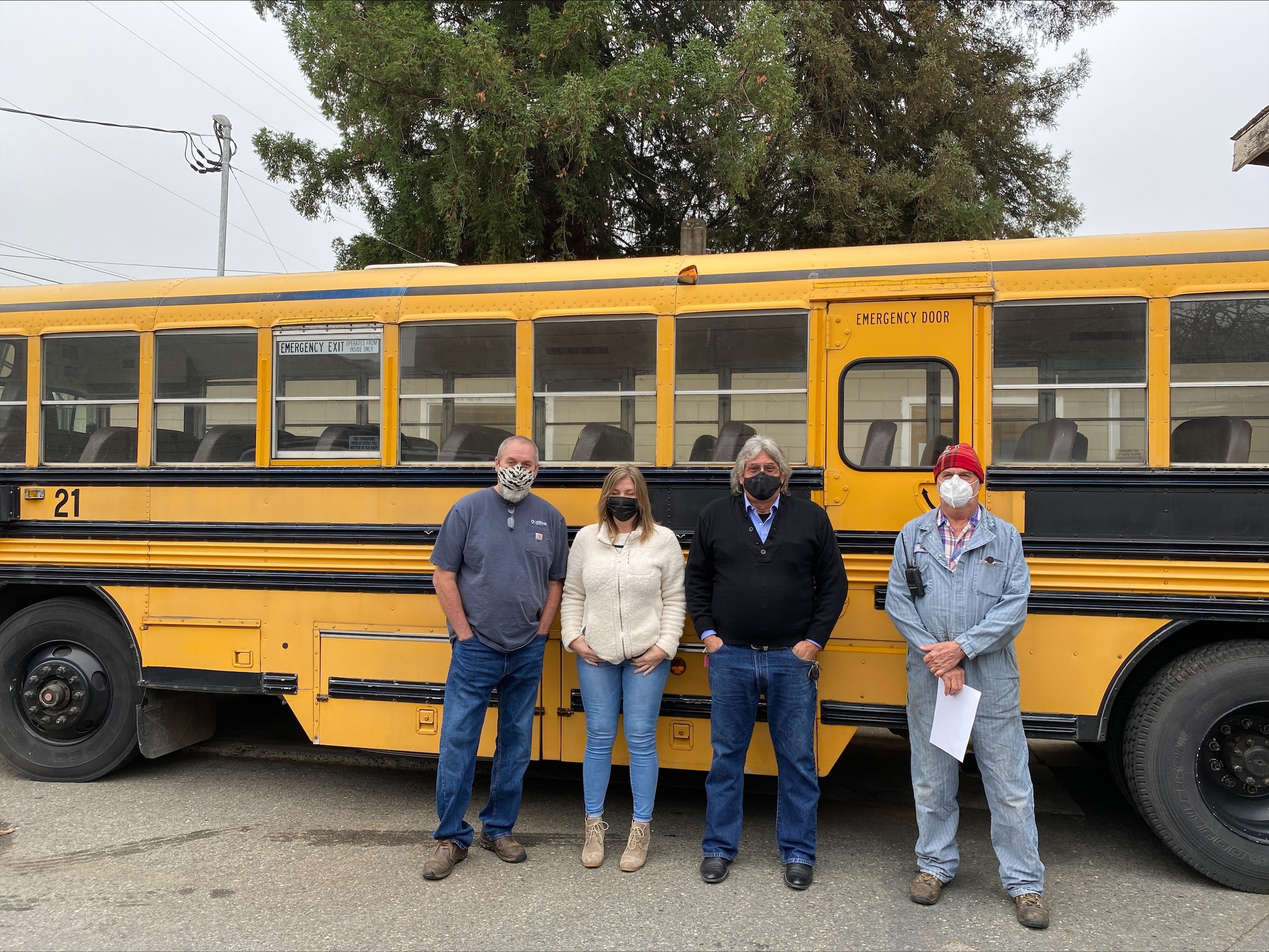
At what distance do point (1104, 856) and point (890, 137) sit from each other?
8954 millimetres

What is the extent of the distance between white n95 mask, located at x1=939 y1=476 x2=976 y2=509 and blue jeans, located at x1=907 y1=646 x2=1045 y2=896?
63 cm

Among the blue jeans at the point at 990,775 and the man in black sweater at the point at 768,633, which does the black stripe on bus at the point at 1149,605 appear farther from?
the man in black sweater at the point at 768,633

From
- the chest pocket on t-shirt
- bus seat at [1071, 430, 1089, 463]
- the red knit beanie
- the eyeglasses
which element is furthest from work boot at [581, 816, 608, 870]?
bus seat at [1071, 430, 1089, 463]

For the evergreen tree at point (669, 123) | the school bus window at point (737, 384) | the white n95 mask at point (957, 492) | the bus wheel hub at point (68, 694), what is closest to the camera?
the white n95 mask at point (957, 492)

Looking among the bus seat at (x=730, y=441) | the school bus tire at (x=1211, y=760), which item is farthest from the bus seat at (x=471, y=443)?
the school bus tire at (x=1211, y=760)

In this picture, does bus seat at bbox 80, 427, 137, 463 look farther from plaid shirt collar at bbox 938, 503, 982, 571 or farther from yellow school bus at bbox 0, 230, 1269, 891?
plaid shirt collar at bbox 938, 503, 982, 571

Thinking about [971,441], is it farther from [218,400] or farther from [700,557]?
[218,400]

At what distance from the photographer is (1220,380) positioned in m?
3.88

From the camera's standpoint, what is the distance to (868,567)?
4.20 m

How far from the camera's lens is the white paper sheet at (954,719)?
3.66 meters

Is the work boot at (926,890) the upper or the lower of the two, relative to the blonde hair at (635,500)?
lower

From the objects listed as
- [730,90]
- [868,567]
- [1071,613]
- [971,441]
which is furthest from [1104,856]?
[730,90]

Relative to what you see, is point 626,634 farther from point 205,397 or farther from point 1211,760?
point 205,397

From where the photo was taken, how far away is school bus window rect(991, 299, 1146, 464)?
3.96 m
